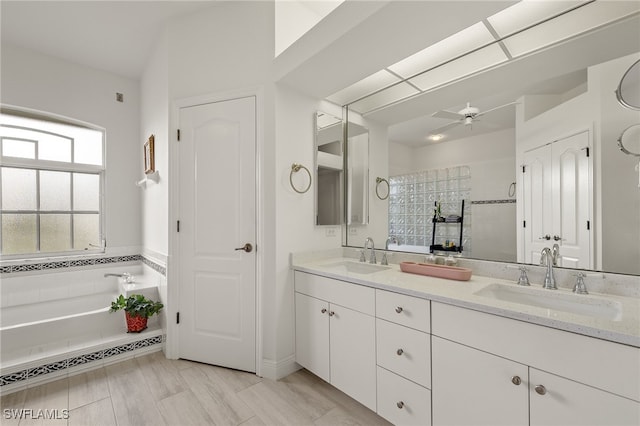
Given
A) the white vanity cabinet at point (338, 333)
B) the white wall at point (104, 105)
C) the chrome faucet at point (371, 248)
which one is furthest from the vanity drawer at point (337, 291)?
the white wall at point (104, 105)

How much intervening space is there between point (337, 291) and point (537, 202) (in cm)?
126

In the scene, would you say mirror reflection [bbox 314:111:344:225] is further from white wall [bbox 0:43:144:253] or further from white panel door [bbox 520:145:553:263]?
white wall [bbox 0:43:144:253]

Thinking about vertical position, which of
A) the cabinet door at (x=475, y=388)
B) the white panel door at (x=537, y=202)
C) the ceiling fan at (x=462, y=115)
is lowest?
the cabinet door at (x=475, y=388)

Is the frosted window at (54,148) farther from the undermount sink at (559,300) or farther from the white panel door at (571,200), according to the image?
the white panel door at (571,200)

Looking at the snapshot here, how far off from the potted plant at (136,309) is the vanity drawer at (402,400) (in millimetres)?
2044

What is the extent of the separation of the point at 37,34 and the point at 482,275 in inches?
170

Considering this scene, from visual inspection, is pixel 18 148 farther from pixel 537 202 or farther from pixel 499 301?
pixel 537 202

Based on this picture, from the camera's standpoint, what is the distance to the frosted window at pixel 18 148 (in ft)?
9.32

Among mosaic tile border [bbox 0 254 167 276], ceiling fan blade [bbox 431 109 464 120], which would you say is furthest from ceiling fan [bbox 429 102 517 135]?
mosaic tile border [bbox 0 254 167 276]

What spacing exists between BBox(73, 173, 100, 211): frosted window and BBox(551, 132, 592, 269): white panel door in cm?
433

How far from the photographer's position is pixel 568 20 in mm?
1494

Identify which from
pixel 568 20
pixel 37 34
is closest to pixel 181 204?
pixel 37 34

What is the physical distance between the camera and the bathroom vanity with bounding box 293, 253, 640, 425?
3.04ft

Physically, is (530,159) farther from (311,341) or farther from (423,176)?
(311,341)
